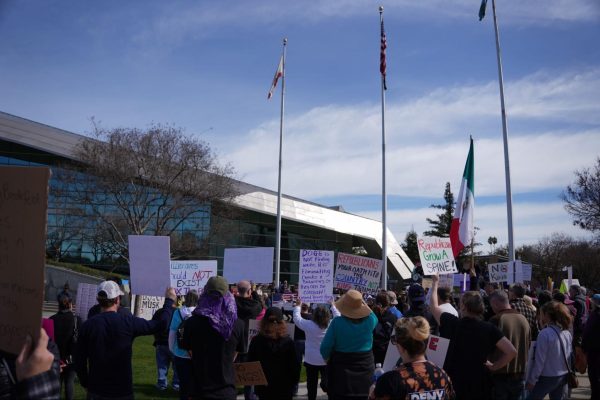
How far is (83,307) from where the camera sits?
918 cm

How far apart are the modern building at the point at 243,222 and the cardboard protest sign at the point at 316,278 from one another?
25529mm

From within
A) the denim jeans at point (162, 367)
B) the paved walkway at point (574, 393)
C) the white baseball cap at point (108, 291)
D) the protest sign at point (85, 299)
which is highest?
the white baseball cap at point (108, 291)

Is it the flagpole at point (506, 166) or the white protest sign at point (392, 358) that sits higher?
the flagpole at point (506, 166)

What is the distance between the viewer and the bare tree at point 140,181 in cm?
3017

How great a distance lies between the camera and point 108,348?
479cm

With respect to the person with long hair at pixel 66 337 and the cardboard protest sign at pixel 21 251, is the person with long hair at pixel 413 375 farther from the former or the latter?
the person with long hair at pixel 66 337

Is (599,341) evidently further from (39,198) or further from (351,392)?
(39,198)

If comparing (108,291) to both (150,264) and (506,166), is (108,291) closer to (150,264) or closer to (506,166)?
(150,264)

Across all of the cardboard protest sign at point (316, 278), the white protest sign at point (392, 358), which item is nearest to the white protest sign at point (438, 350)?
the white protest sign at point (392, 358)

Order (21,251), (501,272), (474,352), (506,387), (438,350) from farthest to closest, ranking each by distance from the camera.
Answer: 1. (501,272)
2. (506,387)
3. (438,350)
4. (474,352)
5. (21,251)

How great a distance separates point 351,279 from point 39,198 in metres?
7.79

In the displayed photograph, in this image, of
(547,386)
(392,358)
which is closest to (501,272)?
(547,386)

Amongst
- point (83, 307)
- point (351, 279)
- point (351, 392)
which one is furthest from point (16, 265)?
point (351, 279)

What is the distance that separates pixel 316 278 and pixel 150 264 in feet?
11.8
